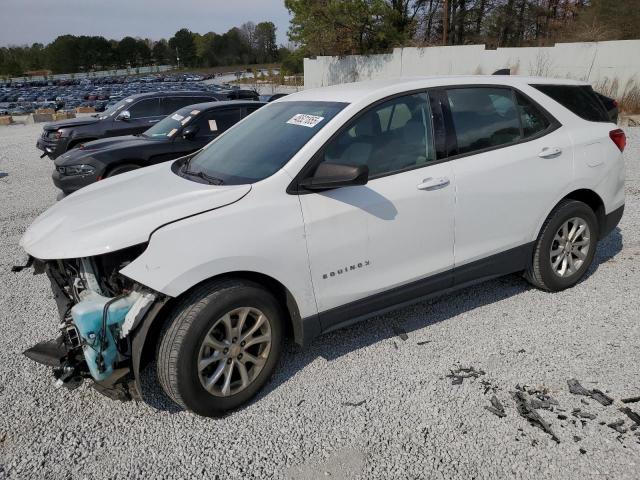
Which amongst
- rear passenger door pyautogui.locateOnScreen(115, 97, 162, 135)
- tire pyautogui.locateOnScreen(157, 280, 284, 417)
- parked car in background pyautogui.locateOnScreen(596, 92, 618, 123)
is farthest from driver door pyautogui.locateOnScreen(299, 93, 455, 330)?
rear passenger door pyautogui.locateOnScreen(115, 97, 162, 135)

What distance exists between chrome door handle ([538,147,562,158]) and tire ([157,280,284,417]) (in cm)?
234

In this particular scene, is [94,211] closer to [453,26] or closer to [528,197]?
[528,197]

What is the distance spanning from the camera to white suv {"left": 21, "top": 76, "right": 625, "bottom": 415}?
8.54ft

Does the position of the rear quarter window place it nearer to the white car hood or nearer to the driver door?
the driver door

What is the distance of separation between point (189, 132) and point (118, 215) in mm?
5217

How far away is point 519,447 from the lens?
248cm

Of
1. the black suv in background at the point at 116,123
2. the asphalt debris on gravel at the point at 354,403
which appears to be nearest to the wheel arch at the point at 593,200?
the asphalt debris on gravel at the point at 354,403

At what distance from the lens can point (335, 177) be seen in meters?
2.76

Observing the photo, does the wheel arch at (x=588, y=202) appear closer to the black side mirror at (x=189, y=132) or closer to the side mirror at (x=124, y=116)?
the black side mirror at (x=189, y=132)

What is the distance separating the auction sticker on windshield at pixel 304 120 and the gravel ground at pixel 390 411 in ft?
5.12

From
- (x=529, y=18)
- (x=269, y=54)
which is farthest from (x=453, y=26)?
(x=269, y=54)

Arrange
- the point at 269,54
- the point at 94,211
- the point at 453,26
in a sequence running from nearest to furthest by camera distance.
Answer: the point at 94,211 < the point at 453,26 < the point at 269,54

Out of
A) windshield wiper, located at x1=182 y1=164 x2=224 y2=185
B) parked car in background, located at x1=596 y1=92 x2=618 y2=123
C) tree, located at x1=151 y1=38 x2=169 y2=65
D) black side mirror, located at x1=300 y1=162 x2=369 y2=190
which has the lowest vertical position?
tree, located at x1=151 y1=38 x2=169 y2=65

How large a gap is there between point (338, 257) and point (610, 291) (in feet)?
8.68
